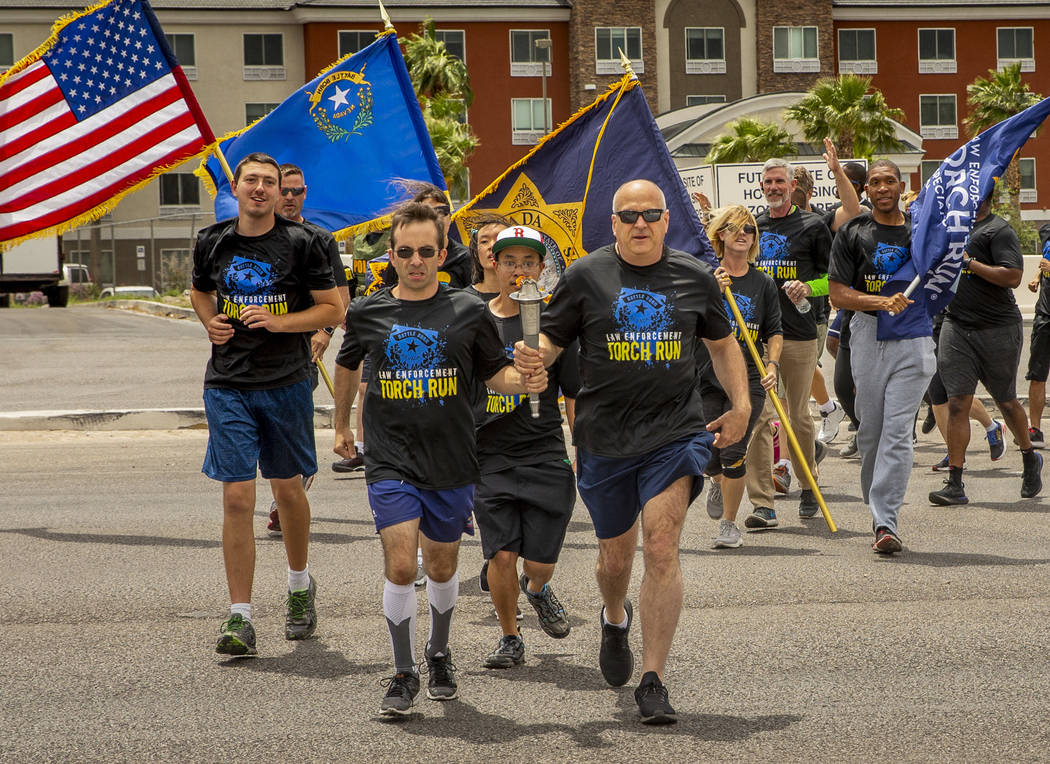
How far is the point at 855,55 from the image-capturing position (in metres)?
63.4

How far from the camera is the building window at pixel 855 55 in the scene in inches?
2490

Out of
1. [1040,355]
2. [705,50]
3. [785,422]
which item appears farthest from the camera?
[705,50]

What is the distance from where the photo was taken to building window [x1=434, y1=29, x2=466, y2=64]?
60312mm

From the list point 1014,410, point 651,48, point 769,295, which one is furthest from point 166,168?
point 651,48

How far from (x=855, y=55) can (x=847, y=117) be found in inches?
625

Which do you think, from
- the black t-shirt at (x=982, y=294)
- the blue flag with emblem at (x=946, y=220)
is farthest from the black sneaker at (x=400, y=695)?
the black t-shirt at (x=982, y=294)

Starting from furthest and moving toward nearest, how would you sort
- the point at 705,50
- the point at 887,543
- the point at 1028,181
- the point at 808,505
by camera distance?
the point at 1028,181 → the point at 705,50 → the point at 808,505 → the point at 887,543

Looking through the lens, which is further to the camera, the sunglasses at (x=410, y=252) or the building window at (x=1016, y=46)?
the building window at (x=1016, y=46)

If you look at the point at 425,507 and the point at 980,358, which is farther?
the point at 980,358

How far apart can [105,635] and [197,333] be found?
879 inches

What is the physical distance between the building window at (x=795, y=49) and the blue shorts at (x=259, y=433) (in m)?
59.0

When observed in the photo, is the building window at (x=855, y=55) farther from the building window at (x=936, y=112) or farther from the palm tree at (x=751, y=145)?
the palm tree at (x=751, y=145)

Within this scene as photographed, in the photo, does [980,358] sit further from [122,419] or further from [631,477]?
[122,419]

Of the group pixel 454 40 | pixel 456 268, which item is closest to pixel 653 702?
pixel 456 268
